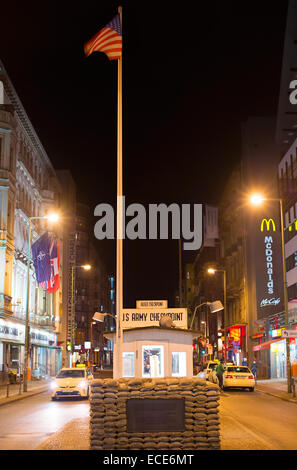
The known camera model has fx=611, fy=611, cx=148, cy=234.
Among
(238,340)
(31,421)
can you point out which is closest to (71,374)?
(31,421)

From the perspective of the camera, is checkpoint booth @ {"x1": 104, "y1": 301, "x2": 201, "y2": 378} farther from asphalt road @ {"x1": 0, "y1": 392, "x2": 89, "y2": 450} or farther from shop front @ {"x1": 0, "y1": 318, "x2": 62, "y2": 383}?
shop front @ {"x1": 0, "y1": 318, "x2": 62, "y2": 383}

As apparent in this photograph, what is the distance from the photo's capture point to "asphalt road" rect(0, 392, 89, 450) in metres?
14.2

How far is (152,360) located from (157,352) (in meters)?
0.36

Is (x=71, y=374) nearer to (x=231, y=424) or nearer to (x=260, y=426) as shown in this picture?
(x=260, y=426)

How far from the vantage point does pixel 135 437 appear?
11.2 meters

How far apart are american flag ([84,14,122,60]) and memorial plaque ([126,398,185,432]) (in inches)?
375

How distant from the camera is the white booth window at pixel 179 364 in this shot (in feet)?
74.9

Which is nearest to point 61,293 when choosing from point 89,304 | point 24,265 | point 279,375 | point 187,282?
point 24,265

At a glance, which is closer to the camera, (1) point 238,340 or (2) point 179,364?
(2) point 179,364

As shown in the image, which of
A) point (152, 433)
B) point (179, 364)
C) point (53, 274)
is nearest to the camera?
point (152, 433)

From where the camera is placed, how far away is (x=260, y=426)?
57.4 ft

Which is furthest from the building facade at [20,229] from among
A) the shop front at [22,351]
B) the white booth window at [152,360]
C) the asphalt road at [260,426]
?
the asphalt road at [260,426]

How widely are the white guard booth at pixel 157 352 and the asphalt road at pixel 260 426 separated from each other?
270 centimetres
